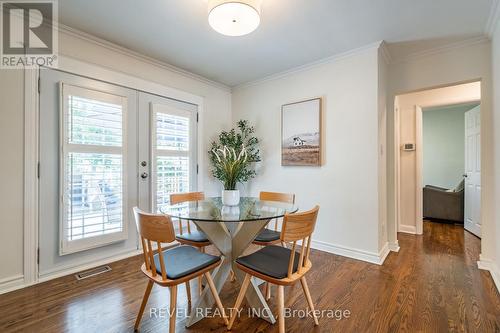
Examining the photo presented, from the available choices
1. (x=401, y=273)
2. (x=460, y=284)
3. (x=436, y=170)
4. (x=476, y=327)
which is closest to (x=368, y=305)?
(x=476, y=327)

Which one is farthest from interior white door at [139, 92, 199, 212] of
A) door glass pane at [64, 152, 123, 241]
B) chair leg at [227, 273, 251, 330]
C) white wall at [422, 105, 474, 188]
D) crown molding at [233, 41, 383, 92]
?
white wall at [422, 105, 474, 188]

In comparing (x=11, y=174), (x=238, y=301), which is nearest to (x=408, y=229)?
(x=238, y=301)

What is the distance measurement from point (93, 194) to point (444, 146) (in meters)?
7.53

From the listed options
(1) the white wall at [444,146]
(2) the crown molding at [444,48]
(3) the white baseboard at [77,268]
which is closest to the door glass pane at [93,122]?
(3) the white baseboard at [77,268]

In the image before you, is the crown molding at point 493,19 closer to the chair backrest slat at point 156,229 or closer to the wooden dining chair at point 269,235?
the wooden dining chair at point 269,235

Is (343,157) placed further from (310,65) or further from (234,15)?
(234,15)

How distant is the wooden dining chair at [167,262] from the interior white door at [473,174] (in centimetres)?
411

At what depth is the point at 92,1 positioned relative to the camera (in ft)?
6.51

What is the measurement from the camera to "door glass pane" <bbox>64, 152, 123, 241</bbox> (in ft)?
7.72

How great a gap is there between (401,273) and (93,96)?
3.73 m

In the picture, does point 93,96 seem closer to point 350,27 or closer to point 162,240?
point 162,240

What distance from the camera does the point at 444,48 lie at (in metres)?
2.70

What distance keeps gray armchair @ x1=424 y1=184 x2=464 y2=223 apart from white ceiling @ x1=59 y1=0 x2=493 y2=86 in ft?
10.5

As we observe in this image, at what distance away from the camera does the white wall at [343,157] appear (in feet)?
8.89
